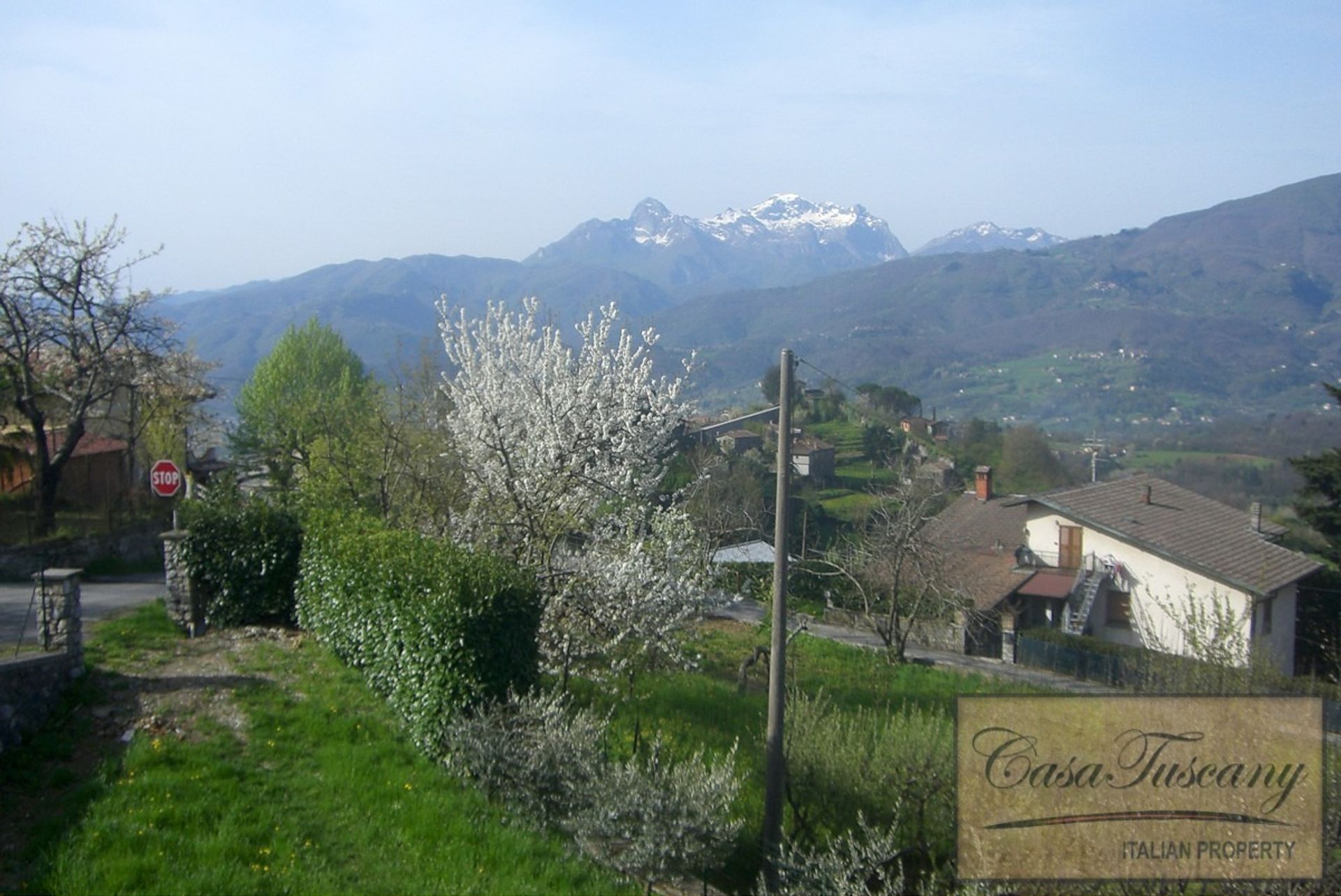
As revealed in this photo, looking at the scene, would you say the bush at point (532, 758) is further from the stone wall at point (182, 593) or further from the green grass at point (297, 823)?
the stone wall at point (182, 593)

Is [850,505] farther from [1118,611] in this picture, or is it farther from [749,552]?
[1118,611]

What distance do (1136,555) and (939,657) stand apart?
21.5 ft

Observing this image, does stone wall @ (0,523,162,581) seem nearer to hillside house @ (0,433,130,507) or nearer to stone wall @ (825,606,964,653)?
hillside house @ (0,433,130,507)

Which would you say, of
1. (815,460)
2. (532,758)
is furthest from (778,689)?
(815,460)

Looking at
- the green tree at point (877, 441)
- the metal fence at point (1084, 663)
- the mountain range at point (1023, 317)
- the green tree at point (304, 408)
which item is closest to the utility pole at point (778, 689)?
the metal fence at point (1084, 663)

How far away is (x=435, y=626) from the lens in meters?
8.62

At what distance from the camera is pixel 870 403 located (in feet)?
130

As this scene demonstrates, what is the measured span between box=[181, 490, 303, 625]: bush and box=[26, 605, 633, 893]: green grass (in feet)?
11.8

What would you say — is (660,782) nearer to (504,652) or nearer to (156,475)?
(504,652)

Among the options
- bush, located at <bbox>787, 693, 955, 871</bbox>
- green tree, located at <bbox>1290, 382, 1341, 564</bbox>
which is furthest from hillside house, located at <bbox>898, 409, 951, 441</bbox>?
bush, located at <bbox>787, 693, 955, 871</bbox>

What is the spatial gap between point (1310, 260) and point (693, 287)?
104065mm

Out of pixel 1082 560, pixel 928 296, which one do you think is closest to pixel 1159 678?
pixel 1082 560

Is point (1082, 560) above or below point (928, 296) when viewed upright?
below

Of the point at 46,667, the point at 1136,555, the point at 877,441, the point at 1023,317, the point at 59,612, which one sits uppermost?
the point at 1023,317
